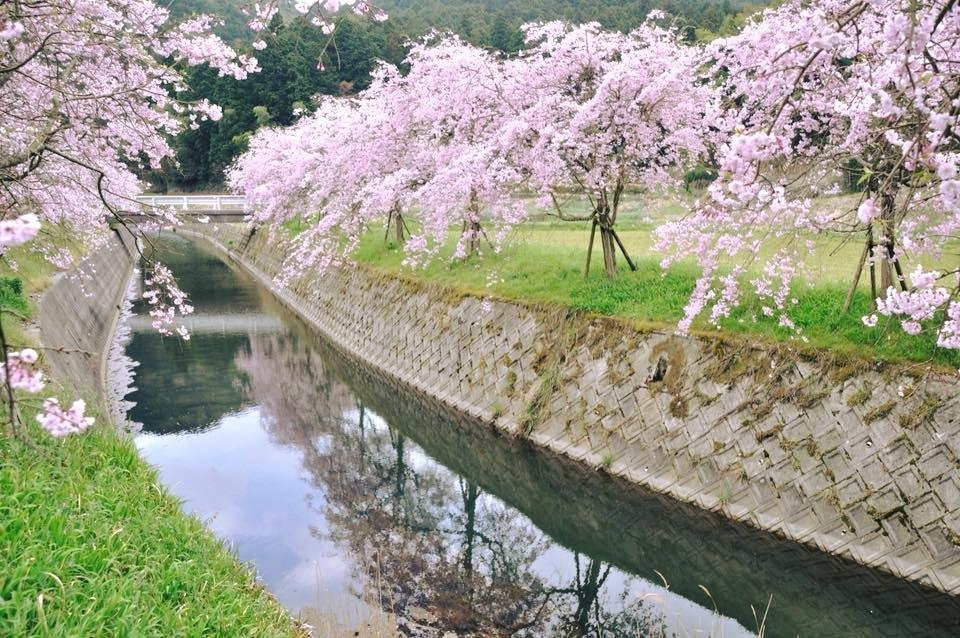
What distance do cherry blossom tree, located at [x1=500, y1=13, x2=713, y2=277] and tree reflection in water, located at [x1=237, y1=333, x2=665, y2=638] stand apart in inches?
245

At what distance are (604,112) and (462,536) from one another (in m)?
8.56

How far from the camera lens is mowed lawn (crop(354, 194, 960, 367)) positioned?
31.2 feet

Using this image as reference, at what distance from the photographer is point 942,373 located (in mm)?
8461

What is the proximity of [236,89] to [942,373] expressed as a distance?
2673 inches

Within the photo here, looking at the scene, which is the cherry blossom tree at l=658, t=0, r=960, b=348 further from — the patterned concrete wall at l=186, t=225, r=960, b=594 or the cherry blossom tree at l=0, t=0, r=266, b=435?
the cherry blossom tree at l=0, t=0, r=266, b=435

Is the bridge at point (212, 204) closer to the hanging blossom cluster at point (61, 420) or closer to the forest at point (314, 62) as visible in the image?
the forest at point (314, 62)

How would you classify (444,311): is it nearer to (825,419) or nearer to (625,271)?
(625,271)

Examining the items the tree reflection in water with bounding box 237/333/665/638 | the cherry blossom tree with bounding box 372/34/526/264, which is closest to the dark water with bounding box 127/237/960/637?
the tree reflection in water with bounding box 237/333/665/638

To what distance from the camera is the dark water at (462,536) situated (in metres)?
8.22

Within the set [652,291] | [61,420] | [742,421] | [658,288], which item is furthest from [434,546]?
[61,420]

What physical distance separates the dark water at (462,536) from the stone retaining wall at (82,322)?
5.53 feet

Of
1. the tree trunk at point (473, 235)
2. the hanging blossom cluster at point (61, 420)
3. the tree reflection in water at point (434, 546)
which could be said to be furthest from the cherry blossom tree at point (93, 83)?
the tree trunk at point (473, 235)

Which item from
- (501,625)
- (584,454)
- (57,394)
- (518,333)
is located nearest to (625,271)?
(518,333)

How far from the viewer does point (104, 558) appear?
505 cm
